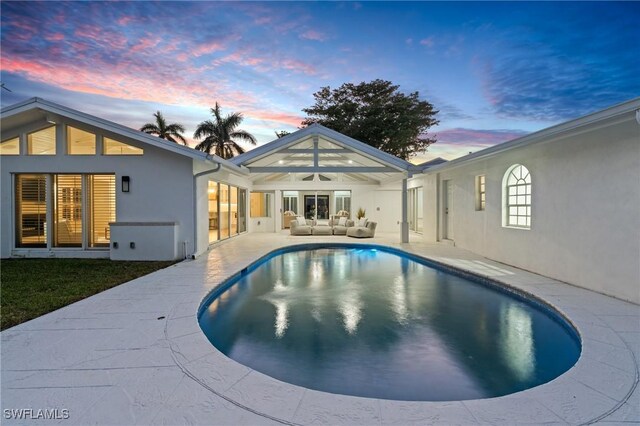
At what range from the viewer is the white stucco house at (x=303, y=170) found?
18.2 feet

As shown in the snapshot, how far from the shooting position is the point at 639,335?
3.83 meters

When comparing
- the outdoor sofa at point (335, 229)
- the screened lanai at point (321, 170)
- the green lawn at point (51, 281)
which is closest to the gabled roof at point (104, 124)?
the screened lanai at point (321, 170)

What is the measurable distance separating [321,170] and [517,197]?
6237mm

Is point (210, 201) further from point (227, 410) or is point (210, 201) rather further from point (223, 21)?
point (227, 410)

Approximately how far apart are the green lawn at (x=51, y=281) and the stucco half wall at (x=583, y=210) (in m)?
8.66

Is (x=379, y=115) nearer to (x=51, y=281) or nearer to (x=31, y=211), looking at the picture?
(x=31, y=211)

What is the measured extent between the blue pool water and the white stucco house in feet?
5.61

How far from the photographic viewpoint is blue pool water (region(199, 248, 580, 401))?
3.43 metres

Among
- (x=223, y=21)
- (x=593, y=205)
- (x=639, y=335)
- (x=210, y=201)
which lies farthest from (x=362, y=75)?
(x=639, y=335)

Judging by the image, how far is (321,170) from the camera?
12.1 m

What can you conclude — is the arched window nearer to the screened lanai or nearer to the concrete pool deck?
the concrete pool deck

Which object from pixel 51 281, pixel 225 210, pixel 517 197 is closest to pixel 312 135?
pixel 225 210

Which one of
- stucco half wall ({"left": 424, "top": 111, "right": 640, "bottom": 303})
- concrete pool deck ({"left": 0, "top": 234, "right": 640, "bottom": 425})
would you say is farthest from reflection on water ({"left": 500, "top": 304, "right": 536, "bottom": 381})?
stucco half wall ({"left": 424, "top": 111, "right": 640, "bottom": 303})

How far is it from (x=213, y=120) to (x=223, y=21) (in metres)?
19.0
